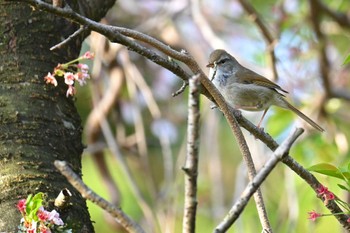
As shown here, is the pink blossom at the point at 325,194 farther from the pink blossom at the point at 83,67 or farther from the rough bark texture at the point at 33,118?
the pink blossom at the point at 83,67

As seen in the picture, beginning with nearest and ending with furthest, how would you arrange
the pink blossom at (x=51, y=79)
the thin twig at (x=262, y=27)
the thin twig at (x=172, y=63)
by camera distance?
the thin twig at (x=172, y=63) < the pink blossom at (x=51, y=79) < the thin twig at (x=262, y=27)

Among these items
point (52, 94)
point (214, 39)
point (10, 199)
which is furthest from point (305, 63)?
point (10, 199)

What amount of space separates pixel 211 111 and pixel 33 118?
269 cm

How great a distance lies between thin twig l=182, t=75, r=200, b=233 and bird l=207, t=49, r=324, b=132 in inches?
110

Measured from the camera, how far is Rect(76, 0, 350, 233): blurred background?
169 inches

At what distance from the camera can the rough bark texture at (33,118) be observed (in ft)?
6.18

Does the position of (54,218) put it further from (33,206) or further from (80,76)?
(80,76)

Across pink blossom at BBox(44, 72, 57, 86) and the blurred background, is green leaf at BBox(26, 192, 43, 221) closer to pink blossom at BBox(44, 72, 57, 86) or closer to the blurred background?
pink blossom at BBox(44, 72, 57, 86)

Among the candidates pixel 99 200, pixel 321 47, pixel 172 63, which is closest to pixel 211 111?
pixel 321 47

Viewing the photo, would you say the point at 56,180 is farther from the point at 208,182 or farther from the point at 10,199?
the point at 208,182

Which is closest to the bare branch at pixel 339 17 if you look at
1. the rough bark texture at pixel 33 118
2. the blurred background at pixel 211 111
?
the blurred background at pixel 211 111

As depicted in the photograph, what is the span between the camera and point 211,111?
15.2 ft

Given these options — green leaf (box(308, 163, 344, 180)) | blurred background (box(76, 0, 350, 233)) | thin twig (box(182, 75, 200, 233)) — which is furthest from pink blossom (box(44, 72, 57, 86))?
blurred background (box(76, 0, 350, 233))

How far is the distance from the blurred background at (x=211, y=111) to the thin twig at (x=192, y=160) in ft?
8.84
